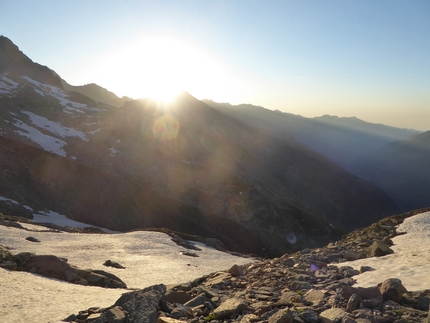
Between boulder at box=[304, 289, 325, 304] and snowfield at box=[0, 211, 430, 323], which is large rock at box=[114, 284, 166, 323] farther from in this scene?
boulder at box=[304, 289, 325, 304]

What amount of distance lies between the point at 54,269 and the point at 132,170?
6195 centimetres

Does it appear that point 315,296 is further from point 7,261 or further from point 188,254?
point 188,254

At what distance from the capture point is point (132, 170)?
260 feet

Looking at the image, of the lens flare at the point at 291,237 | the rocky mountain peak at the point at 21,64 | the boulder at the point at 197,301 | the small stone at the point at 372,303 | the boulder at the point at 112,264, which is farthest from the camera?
the rocky mountain peak at the point at 21,64

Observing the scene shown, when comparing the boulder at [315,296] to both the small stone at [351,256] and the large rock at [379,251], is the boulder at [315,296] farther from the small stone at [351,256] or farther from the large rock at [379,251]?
the large rock at [379,251]

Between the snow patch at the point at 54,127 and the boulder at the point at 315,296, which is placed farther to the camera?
the snow patch at the point at 54,127

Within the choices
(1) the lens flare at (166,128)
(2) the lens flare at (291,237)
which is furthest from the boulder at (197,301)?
(1) the lens flare at (166,128)

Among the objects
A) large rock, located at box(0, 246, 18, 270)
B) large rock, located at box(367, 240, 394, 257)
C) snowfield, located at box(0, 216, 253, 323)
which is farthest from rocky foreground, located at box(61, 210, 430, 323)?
large rock, located at box(0, 246, 18, 270)

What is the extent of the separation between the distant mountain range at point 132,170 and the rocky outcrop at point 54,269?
3868cm

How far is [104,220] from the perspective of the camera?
5781cm

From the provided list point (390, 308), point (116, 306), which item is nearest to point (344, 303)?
point (390, 308)

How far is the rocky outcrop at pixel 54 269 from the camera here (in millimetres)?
17953

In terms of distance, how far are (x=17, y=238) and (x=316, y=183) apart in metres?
153

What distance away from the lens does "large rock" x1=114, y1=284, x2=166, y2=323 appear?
914 cm
